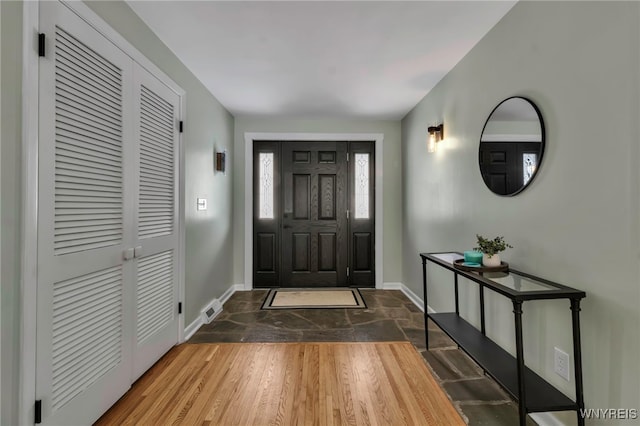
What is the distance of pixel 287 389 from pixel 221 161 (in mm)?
2580

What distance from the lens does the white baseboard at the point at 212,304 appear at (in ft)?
8.96

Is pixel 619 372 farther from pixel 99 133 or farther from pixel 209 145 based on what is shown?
pixel 209 145

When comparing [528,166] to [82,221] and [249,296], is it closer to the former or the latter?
[82,221]

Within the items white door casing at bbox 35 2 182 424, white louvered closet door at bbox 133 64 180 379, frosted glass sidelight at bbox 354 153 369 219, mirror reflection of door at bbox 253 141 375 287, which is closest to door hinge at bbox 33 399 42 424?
white door casing at bbox 35 2 182 424

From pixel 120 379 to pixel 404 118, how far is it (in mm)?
4104

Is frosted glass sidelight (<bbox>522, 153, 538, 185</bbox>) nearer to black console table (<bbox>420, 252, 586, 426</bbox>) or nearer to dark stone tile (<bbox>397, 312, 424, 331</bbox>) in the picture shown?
black console table (<bbox>420, 252, 586, 426</bbox>)

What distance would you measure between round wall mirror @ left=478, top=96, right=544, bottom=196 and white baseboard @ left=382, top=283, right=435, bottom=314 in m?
1.75

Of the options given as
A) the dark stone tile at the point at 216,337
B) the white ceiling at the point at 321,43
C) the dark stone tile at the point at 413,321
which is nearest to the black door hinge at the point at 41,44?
the white ceiling at the point at 321,43

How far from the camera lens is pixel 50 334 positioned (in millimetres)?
1384

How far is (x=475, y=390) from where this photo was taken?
6.38ft

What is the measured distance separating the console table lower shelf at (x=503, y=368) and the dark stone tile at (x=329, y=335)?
81 centimetres

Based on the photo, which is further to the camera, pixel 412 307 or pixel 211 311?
pixel 412 307

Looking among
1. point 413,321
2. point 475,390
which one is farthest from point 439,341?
point 475,390

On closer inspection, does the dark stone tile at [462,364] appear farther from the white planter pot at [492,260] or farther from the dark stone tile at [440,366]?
the white planter pot at [492,260]
